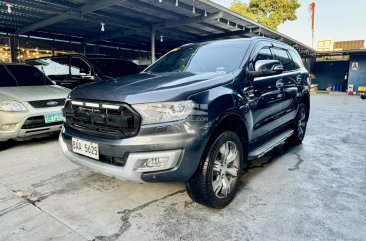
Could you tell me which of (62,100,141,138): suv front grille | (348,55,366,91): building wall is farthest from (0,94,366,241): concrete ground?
(348,55,366,91): building wall

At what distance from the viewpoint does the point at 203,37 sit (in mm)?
14547

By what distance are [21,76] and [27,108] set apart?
1431mm

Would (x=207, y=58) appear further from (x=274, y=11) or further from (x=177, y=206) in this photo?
(x=274, y=11)

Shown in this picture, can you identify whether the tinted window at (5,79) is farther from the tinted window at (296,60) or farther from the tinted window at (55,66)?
the tinted window at (296,60)

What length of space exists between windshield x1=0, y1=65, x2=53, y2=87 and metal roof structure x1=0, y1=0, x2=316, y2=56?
367cm

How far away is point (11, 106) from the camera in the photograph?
159 inches

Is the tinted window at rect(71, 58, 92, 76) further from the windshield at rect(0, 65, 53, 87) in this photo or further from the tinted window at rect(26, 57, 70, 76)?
the windshield at rect(0, 65, 53, 87)

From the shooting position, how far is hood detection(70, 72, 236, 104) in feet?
6.87

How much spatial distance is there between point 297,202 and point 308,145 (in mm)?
2459

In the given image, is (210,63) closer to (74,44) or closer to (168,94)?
(168,94)

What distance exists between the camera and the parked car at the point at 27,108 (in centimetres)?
400

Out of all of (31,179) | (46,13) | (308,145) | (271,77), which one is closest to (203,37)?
(46,13)

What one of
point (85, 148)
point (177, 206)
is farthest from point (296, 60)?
point (85, 148)

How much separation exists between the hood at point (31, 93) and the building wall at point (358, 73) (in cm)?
2500
